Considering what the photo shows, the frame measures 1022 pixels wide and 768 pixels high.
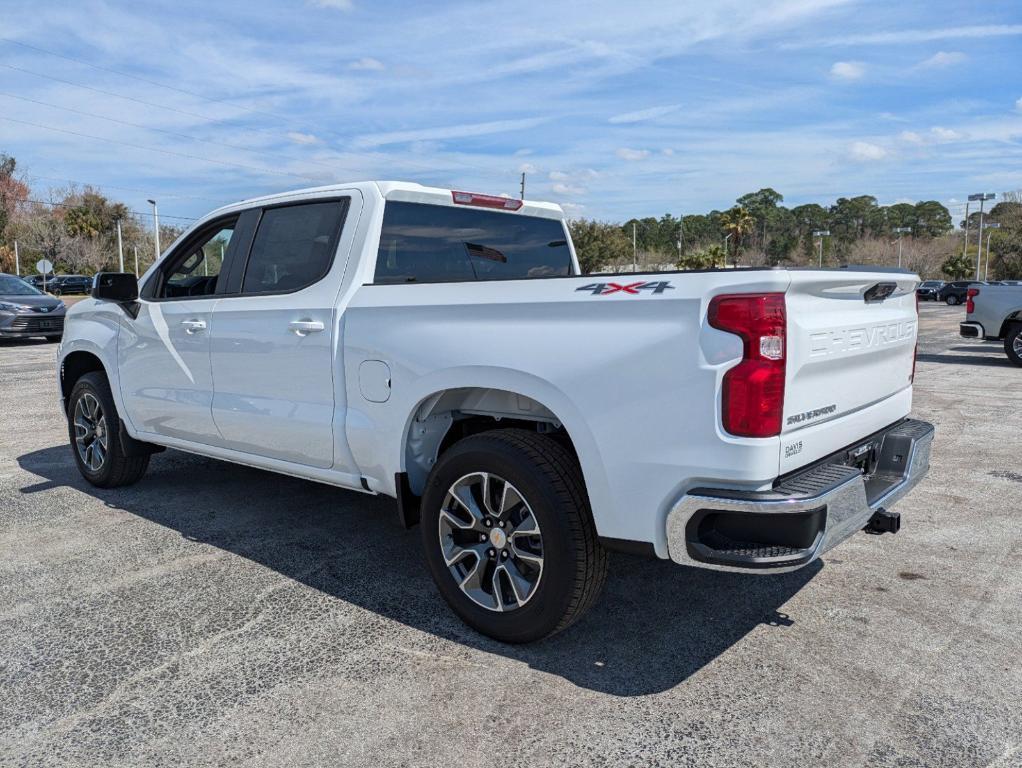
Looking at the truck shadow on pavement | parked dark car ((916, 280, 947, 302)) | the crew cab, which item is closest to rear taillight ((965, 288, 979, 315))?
the crew cab

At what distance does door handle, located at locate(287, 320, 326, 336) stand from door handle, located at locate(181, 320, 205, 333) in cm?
89

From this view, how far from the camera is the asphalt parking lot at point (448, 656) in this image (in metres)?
2.75

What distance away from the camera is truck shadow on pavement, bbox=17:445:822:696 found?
3.37 metres

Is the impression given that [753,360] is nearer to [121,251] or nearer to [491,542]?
[491,542]

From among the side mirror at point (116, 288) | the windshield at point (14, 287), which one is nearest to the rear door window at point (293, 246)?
the side mirror at point (116, 288)

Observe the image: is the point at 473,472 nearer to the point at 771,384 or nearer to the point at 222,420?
the point at 771,384

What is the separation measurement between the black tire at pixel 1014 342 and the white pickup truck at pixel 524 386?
40.2 ft

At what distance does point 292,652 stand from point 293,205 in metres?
2.37

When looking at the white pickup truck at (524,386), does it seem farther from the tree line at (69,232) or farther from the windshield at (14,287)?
the tree line at (69,232)

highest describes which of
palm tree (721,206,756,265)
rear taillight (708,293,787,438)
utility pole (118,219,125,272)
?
palm tree (721,206,756,265)

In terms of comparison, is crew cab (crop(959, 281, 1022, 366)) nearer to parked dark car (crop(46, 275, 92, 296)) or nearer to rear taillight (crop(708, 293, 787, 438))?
rear taillight (crop(708, 293, 787, 438))

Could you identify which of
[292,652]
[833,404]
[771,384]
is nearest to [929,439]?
[833,404]

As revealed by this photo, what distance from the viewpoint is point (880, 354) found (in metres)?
3.55

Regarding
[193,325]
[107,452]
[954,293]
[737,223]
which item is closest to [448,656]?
[193,325]
